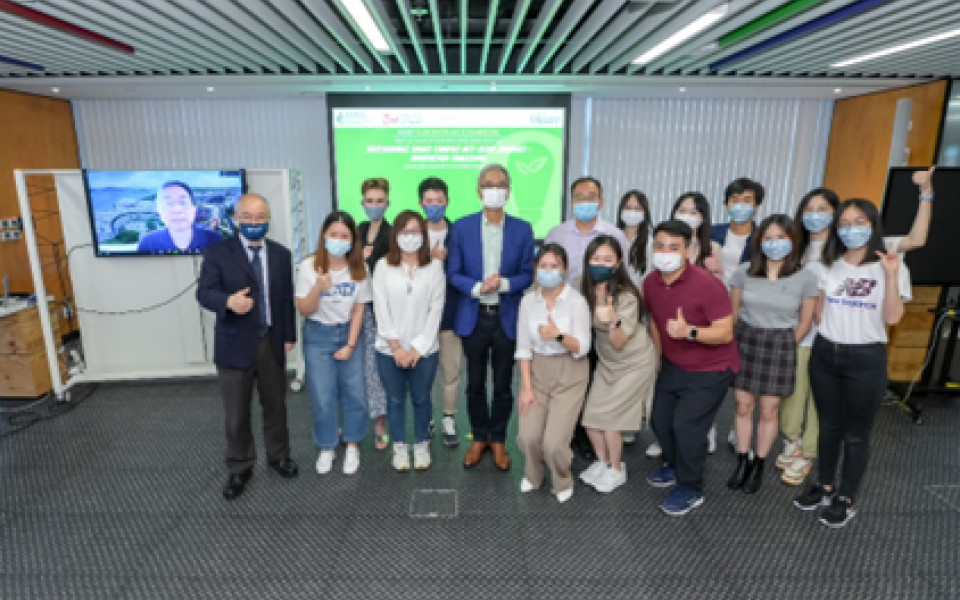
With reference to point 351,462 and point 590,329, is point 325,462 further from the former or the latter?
point 590,329

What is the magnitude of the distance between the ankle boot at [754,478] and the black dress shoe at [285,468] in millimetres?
2736

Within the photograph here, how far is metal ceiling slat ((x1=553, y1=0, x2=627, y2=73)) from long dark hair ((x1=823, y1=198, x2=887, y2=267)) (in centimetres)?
195

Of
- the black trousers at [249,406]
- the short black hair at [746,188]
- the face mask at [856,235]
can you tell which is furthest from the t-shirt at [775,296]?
the black trousers at [249,406]

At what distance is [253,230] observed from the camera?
2.70 m

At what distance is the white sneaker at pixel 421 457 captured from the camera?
10.5ft

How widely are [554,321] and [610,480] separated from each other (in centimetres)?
107

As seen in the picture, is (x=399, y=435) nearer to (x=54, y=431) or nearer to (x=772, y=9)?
(x=54, y=431)

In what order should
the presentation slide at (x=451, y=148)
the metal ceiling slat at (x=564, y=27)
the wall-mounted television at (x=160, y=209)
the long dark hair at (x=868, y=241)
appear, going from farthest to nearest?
1. the presentation slide at (x=451, y=148)
2. the wall-mounted television at (x=160, y=209)
3. the metal ceiling slat at (x=564, y=27)
4. the long dark hair at (x=868, y=241)

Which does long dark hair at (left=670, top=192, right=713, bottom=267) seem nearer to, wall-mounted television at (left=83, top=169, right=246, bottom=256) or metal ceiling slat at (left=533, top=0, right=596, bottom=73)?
metal ceiling slat at (left=533, top=0, right=596, bottom=73)

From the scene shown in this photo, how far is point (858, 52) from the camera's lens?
4.44m

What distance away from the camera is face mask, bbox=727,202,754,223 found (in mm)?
3068

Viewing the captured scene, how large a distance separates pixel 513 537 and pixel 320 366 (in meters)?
1.44

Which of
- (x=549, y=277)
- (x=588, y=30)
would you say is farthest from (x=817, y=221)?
(x=588, y=30)

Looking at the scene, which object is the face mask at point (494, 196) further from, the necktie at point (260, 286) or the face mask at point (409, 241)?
the necktie at point (260, 286)
